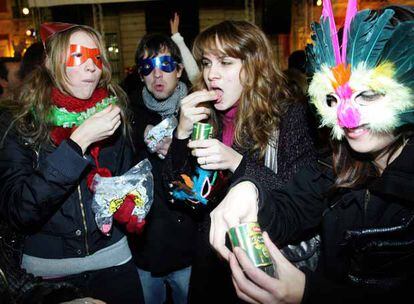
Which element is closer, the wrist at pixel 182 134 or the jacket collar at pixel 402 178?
the jacket collar at pixel 402 178

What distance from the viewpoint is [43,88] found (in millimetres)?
2238

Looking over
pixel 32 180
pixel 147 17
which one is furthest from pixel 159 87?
pixel 147 17

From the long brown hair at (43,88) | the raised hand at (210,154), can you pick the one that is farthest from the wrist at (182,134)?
the long brown hair at (43,88)

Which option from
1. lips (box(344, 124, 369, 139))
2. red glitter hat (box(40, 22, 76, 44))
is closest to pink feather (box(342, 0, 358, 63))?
lips (box(344, 124, 369, 139))

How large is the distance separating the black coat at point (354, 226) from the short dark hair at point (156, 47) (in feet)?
6.77

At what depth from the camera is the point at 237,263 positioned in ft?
4.19

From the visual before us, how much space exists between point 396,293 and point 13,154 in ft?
6.77

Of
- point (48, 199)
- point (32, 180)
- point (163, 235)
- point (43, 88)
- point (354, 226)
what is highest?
point (43, 88)

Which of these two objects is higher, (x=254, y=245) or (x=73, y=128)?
(x=73, y=128)

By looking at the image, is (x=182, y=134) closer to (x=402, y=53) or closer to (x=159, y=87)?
(x=159, y=87)

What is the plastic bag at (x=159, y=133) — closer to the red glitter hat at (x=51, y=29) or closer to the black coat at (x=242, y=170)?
the black coat at (x=242, y=170)

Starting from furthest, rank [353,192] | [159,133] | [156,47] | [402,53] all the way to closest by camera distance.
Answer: [156,47]
[159,133]
[353,192]
[402,53]

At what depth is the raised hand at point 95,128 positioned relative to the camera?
207 cm

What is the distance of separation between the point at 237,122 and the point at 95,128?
3.01 feet
